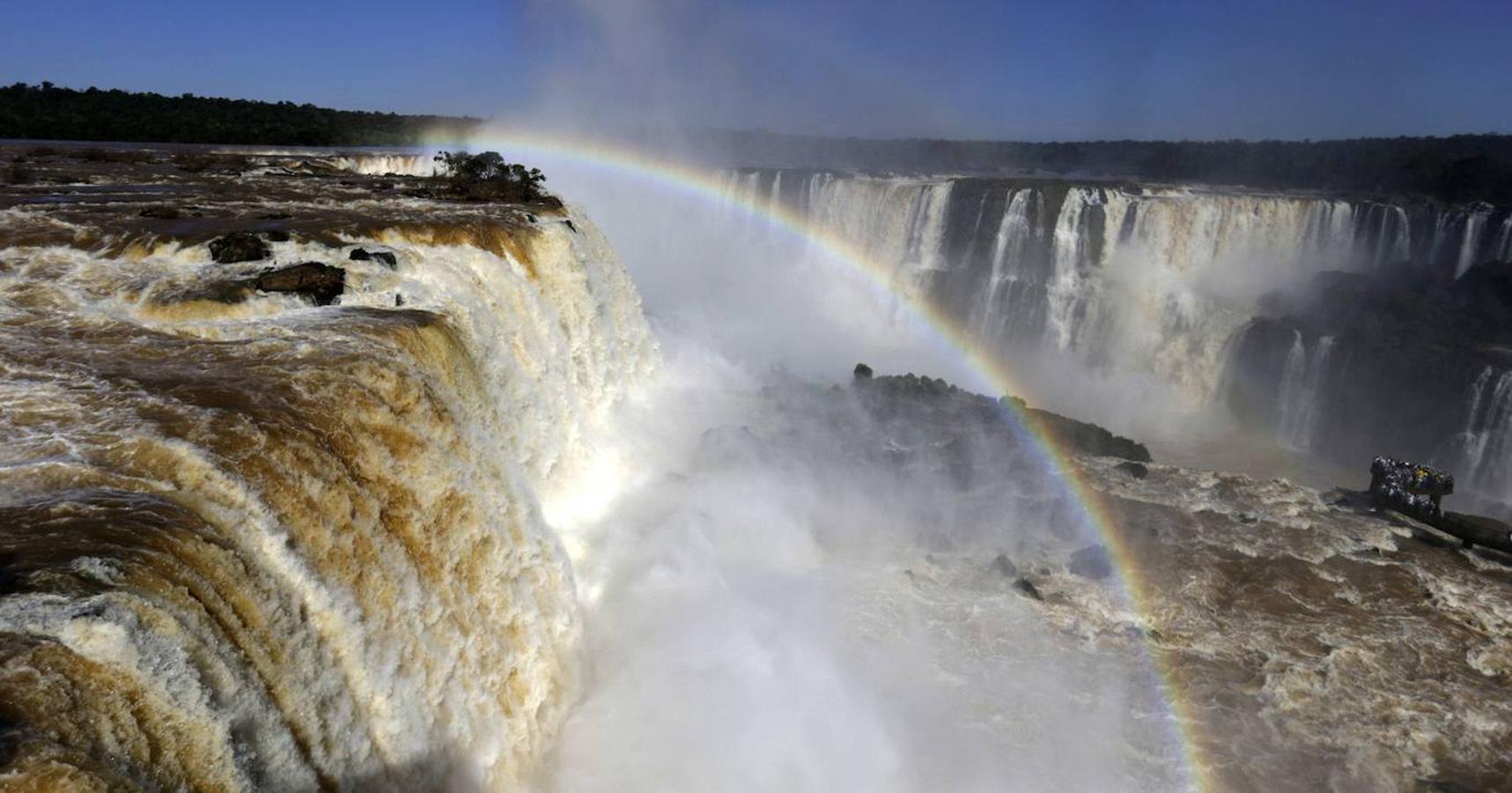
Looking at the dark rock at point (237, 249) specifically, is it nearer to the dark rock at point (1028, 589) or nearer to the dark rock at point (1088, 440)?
the dark rock at point (1028, 589)

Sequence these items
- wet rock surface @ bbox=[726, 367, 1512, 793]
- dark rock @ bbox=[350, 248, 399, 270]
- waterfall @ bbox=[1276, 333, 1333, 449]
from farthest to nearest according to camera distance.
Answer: waterfall @ bbox=[1276, 333, 1333, 449] < dark rock @ bbox=[350, 248, 399, 270] < wet rock surface @ bbox=[726, 367, 1512, 793]

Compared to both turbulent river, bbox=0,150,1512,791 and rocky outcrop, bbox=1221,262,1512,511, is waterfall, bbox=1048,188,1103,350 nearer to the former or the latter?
rocky outcrop, bbox=1221,262,1512,511

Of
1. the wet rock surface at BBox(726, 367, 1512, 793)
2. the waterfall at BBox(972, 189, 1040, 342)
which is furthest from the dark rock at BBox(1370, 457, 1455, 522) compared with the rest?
the waterfall at BBox(972, 189, 1040, 342)

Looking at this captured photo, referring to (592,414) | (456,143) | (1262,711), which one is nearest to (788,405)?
(592,414)

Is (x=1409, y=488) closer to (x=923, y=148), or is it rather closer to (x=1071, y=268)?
(x=1071, y=268)

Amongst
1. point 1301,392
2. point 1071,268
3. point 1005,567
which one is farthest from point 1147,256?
point 1005,567

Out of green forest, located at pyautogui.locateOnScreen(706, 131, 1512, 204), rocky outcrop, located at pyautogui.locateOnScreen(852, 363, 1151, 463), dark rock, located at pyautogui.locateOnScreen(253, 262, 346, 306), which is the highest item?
green forest, located at pyautogui.locateOnScreen(706, 131, 1512, 204)
